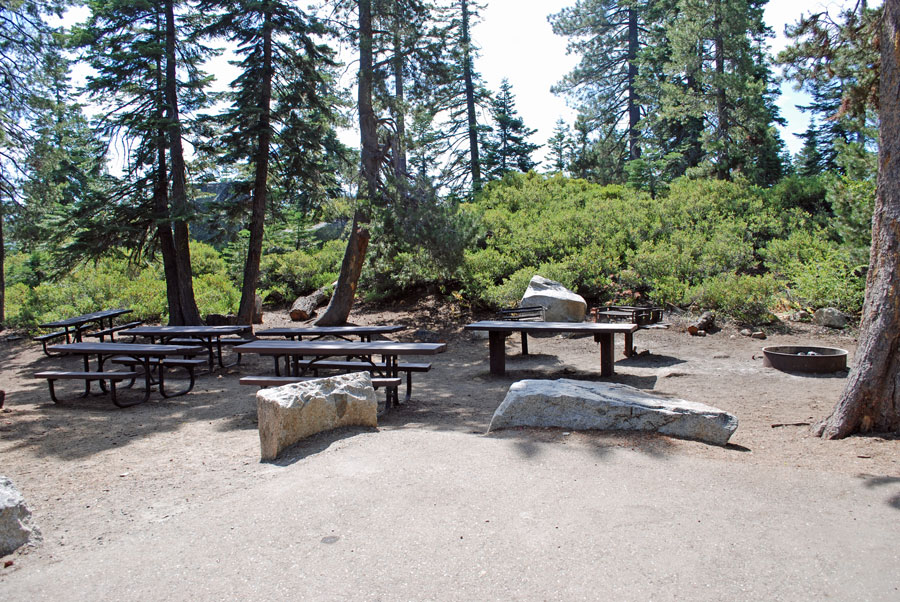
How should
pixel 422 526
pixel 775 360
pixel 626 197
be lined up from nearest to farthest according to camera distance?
pixel 422 526
pixel 775 360
pixel 626 197

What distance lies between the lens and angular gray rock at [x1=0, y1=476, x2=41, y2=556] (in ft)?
10.0

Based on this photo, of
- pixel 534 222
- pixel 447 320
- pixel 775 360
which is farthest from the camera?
pixel 534 222

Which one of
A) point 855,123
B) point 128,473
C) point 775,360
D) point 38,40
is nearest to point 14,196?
point 38,40

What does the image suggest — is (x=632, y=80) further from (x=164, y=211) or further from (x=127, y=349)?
(x=127, y=349)

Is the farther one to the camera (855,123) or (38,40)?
(38,40)

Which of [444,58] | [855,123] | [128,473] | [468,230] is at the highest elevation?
[444,58]

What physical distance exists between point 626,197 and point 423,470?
16.3 meters

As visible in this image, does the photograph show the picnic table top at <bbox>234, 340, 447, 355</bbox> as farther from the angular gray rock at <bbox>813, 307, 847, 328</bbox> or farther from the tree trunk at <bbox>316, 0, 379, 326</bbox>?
the angular gray rock at <bbox>813, 307, 847, 328</bbox>

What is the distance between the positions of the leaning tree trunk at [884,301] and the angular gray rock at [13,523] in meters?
5.85

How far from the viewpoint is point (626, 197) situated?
18.5 meters

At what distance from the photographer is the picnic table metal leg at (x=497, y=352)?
834 centimetres

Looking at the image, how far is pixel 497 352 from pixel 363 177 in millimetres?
6209

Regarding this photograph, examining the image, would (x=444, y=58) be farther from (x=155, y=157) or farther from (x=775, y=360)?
(x=775, y=360)

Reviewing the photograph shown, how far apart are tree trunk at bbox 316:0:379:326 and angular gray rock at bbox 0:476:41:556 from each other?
373 inches
